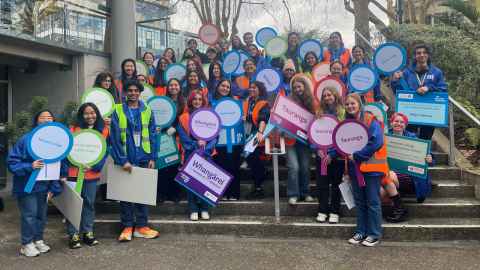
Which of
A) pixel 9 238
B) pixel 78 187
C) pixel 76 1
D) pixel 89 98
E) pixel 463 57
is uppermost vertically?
pixel 76 1

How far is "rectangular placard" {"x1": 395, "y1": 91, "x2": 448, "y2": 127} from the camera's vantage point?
19.6ft

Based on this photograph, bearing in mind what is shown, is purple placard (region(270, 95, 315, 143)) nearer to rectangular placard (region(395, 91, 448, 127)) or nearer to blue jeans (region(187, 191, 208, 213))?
blue jeans (region(187, 191, 208, 213))

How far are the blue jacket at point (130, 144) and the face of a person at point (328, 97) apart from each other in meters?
2.18

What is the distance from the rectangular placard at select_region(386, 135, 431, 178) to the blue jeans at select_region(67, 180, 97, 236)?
3.72 metres

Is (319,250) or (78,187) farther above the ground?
(78,187)

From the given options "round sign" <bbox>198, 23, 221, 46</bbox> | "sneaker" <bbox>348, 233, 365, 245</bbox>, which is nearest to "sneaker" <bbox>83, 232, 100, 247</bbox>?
"sneaker" <bbox>348, 233, 365, 245</bbox>

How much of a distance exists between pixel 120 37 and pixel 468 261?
290 inches

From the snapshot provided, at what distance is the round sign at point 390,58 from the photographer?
6879mm

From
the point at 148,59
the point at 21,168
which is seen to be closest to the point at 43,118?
the point at 21,168

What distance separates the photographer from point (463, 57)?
27.6ft

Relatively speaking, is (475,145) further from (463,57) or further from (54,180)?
(54,180)

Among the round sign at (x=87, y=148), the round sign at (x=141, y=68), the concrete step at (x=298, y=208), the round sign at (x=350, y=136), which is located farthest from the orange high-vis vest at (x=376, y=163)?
the round sign at (x=141, y=68)

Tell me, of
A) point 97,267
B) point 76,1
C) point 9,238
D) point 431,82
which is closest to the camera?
point 97,267

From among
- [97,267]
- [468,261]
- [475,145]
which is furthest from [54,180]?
[475,145]
